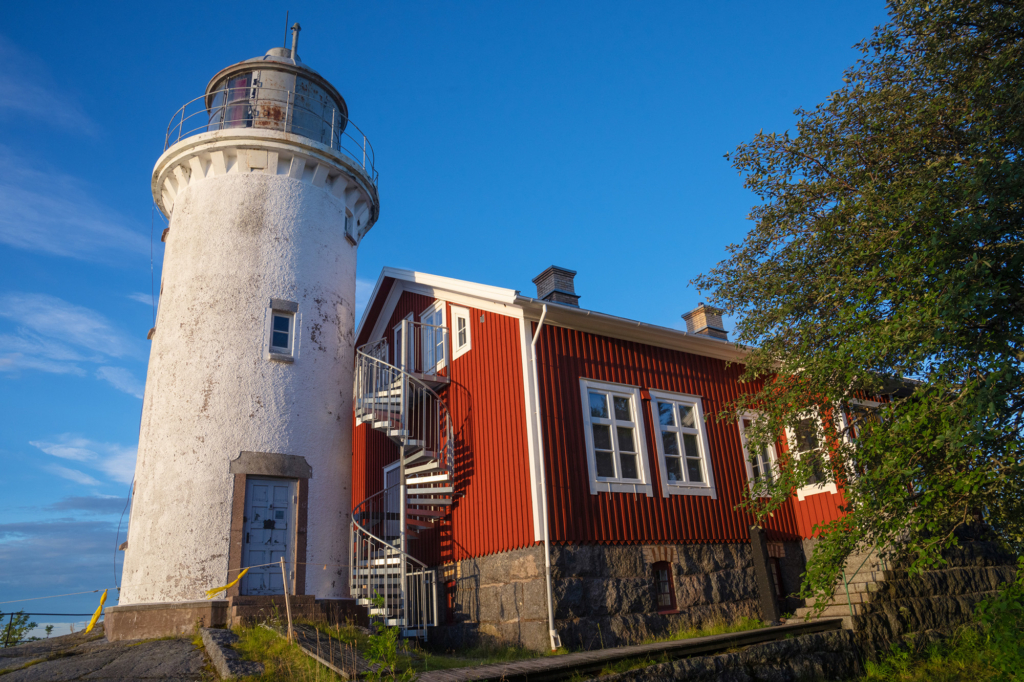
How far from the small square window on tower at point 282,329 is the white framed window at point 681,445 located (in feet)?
21.6

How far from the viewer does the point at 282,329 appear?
1244 centimetres

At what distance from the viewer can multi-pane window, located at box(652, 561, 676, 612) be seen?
1085cm

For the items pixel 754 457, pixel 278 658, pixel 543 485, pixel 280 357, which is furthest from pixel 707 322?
pixel 278 658

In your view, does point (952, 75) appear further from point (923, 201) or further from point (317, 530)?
point (317, 530)

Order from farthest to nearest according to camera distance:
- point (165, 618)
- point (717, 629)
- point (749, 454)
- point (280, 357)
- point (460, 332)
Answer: point (749, 454) → point (460, 332) → point (280, 357) → point (717, 629) → point (165, 618)

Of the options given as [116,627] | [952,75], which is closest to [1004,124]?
[952,75]

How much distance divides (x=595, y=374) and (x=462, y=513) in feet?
10.9

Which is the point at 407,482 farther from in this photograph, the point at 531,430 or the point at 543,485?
the point at 543,485

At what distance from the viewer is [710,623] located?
11094mm

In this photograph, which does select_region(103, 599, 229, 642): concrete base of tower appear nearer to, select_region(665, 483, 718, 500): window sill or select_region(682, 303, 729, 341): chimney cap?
select_region(665, 483, 718, 500): window sill

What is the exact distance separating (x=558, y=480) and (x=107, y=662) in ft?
20.1

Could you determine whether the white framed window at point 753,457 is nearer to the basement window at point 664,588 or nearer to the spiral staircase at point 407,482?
the basement window at point 664,588

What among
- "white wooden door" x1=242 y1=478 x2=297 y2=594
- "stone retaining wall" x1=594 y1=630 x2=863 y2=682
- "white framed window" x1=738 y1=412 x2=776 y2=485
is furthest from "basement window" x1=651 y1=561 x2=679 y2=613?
"white wooden door" x1=242 y1=478 x2=297 y2=594

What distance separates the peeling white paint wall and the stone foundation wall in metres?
2.54
